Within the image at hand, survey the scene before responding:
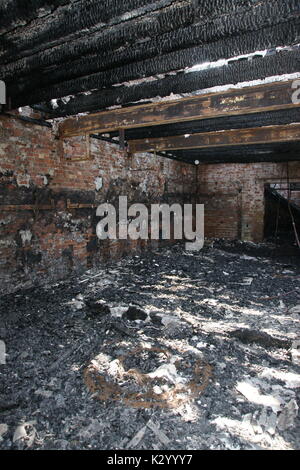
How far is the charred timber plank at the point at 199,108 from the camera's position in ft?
10.0

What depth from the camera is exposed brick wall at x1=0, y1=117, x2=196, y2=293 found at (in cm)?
409

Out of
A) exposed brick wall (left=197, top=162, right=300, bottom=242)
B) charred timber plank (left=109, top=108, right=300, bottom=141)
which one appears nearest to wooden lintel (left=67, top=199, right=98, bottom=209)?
charred timber plank (left=109, top=108, right=300, bottom=141)

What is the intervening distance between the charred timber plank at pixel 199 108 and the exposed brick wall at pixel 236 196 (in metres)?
6.58

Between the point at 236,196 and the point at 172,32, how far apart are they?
26.8 feet

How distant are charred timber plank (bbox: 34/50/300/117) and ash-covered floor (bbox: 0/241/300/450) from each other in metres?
2.76

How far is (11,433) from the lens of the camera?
181cm

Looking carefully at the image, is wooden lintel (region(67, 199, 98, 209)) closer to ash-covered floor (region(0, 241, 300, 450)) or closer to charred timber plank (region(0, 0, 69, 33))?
ash-covered floor (region(0, 241, 300, 450))

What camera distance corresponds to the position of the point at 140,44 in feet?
7.54

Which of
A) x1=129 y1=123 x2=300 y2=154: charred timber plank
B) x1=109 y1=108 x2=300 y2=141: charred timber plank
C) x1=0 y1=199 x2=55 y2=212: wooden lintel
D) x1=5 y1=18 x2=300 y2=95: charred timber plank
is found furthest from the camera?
x1=129 y1=123 x2=300 y2=154: charred timber plank

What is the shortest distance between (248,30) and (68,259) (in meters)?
4.40

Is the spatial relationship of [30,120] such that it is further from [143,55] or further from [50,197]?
[143,55]


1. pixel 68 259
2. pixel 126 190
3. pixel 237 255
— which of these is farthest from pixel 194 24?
pixel 237 255
